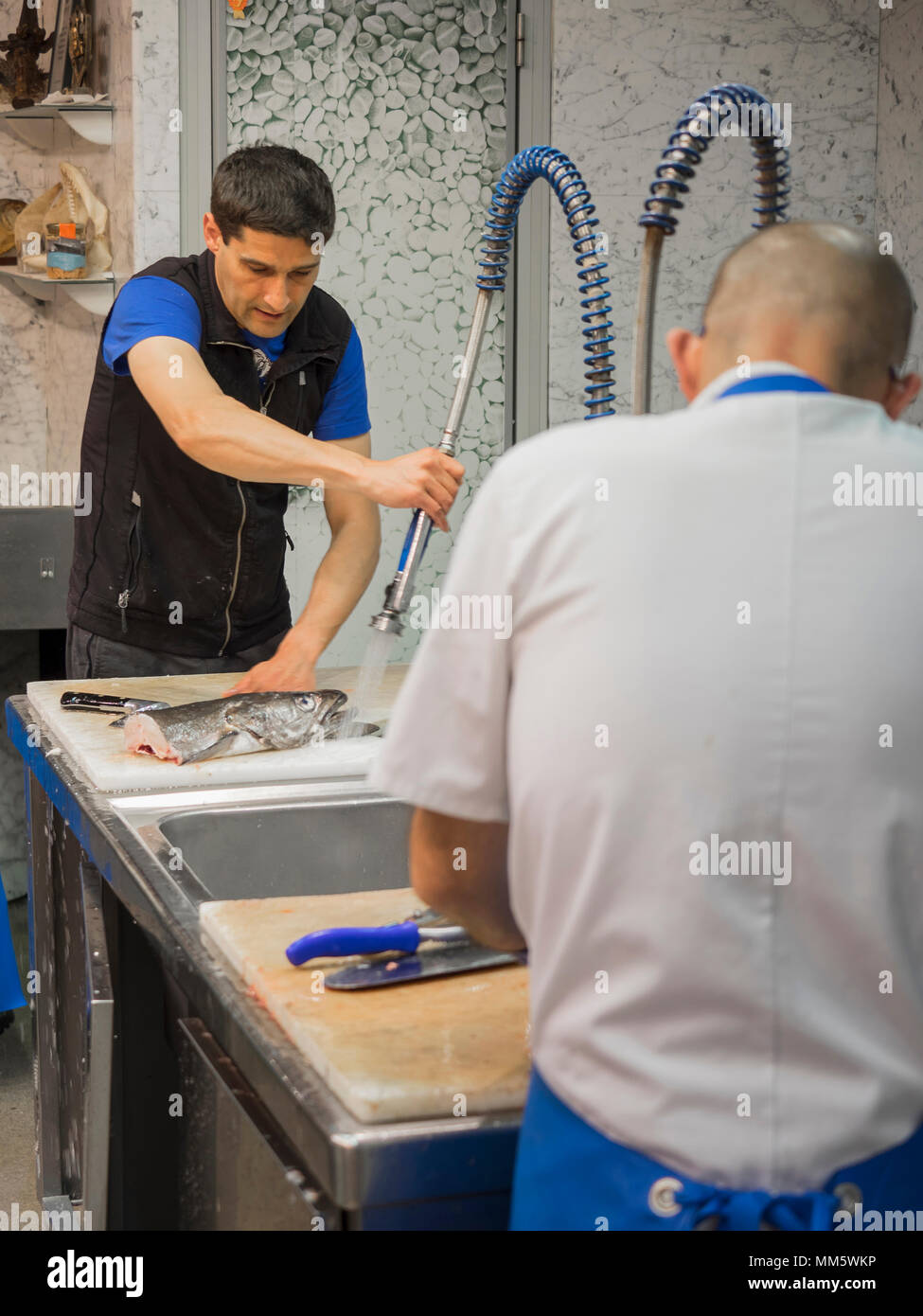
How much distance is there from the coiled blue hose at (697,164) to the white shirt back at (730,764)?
0.52m

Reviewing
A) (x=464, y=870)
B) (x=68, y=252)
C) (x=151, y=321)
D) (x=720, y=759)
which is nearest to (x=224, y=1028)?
(x=464, y=870)

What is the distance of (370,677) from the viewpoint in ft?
7.45

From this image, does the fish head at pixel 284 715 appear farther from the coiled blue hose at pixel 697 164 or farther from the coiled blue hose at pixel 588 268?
the coiled blue hose at pixel 697 164

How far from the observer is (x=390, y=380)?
4.17 meters

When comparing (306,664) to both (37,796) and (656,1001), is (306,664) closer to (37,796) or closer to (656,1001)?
(37,796)

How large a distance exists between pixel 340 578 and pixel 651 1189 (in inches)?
81.9

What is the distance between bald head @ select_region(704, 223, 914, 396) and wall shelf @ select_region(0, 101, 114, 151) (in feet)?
11.6

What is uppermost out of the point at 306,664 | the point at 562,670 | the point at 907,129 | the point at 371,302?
the point at 907,129

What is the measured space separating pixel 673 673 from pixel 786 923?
0.54 ft

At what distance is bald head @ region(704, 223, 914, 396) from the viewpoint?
0.88 meters

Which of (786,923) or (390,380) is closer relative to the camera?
(786,923)

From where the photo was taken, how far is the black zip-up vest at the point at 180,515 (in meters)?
2.81

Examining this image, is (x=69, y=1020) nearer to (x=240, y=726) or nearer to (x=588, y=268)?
(x=240, y=726)
